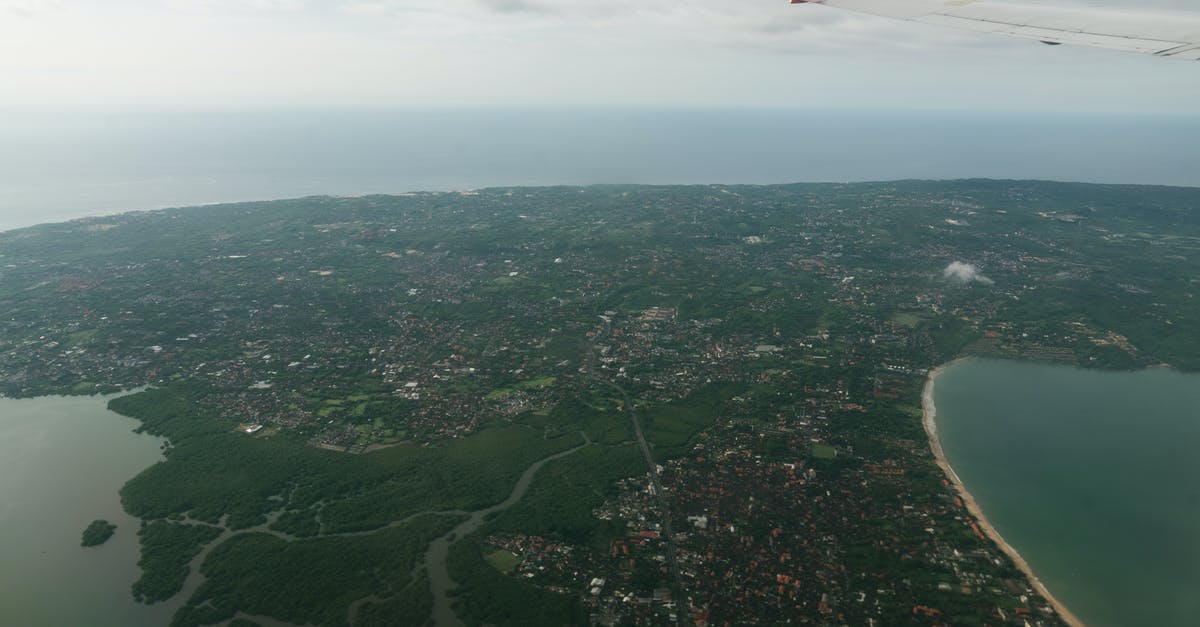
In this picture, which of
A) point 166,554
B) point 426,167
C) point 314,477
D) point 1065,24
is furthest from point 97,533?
point 426,167

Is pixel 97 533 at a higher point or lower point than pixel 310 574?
lower

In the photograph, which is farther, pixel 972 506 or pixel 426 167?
pixel 426 167

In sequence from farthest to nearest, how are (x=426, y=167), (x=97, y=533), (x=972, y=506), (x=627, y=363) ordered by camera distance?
(x=426, y=167), (x=627, y=363), (x=972, y=506), (x=97, y=533)

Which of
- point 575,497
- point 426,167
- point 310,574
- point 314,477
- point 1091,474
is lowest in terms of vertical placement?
point 310,574

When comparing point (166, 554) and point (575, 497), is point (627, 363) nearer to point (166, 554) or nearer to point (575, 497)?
point (575, 497)

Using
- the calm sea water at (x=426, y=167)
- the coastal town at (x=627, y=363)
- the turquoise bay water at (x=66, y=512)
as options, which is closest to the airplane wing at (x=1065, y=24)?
the coastal town at (x=627, y=363)

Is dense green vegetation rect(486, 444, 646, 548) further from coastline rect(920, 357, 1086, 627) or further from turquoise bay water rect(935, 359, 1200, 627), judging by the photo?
turquoise bay water rect(935, 359, 1200, 627)

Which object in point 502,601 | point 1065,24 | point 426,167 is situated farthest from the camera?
point 426,167

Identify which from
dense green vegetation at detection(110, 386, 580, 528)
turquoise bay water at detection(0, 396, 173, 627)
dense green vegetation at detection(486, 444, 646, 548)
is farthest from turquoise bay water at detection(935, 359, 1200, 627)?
turquoise bay water at detection(0, 396, 173, 627)
